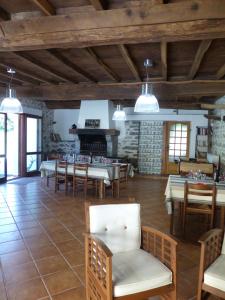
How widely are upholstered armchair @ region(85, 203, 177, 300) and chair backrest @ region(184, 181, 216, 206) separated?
1352mm

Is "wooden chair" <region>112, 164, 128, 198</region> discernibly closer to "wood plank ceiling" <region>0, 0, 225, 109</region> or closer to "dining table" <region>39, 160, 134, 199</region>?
"dining table" <region>39, 160, 134, 199</region>

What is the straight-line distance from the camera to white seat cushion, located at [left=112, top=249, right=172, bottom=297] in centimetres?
171

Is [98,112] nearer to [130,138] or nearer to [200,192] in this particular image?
[130,138]

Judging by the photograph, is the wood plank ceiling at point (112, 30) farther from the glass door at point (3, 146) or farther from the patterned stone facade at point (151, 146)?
the patterned stone facade at point (151, 146)

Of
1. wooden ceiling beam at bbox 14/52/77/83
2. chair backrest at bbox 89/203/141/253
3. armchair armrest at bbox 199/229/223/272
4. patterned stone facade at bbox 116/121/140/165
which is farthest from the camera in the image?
patterned stone facade at bbox 116/121/140/165

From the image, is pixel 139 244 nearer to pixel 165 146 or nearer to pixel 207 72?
pixel 207 72

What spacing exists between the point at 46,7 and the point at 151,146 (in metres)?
7.12

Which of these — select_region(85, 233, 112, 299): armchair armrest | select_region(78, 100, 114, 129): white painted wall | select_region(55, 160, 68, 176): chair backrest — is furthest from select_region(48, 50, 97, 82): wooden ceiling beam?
select_region(78, 100, 114, 129): white painted wall

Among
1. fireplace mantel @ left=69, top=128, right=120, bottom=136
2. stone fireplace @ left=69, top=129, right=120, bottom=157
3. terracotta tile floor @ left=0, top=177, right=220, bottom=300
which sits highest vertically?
fireplace mantel @ left=69, top=128, right=120, bottom=136

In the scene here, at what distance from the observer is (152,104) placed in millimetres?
3537

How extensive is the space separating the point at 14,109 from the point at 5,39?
1.58 meters

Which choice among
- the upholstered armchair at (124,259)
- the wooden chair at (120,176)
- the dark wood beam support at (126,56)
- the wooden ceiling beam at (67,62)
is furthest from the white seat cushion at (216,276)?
the wooden chair at (120,176)

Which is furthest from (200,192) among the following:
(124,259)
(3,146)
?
(3,146)

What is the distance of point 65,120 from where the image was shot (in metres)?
9.75
